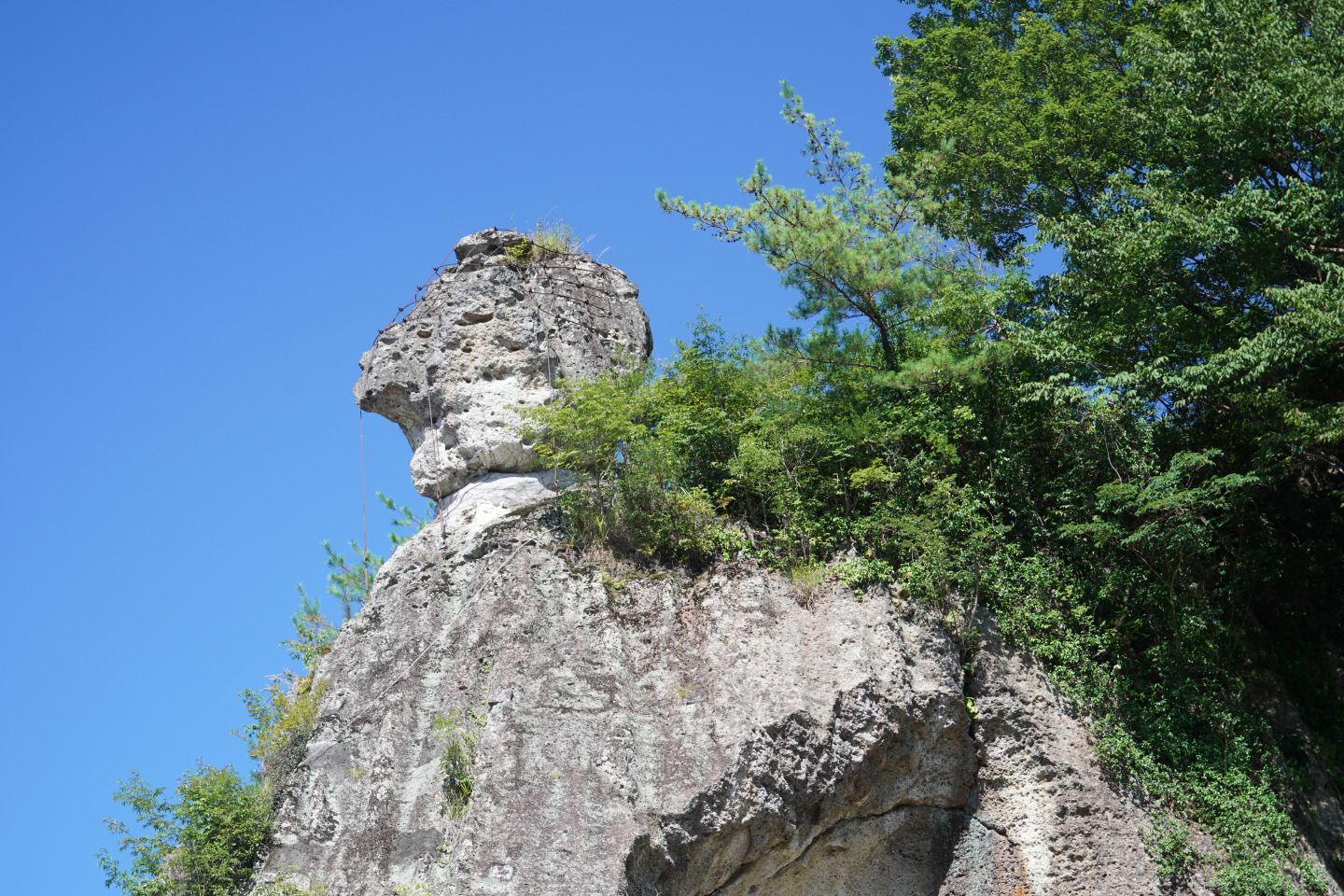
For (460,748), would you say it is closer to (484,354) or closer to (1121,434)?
(484,354)

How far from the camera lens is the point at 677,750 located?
10227 mm

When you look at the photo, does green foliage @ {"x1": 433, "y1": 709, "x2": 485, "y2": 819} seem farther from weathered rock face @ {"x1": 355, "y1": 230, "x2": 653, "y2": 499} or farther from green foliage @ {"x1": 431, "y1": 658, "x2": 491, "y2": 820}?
weathered rock face @ {"x1": 355, "y1": 230, "x2": 653, "y2": 499}

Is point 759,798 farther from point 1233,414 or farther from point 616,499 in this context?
point 1233,414

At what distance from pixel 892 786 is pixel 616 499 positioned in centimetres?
402

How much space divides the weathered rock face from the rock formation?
1266mm

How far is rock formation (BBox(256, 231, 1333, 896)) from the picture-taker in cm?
985

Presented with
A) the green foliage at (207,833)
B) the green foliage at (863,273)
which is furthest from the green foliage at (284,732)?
the green foliage at (863,273)

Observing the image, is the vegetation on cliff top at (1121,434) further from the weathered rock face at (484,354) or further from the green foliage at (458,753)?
the green foliage at (458,753)

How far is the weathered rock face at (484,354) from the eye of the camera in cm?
1362

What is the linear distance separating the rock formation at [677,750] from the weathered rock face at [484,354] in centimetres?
127

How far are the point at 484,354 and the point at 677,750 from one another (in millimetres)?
5757

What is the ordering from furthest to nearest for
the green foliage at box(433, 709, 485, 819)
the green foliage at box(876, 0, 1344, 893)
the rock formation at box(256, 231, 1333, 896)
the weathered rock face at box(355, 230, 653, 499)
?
the weathered rock face at box(355, 230, 653, 499) < the green foliage at box(876, 0, 1344, 893) < the green foliage at box(433, 709, 485, 819) < the rock formation at box(256, 231, 1333, 896)

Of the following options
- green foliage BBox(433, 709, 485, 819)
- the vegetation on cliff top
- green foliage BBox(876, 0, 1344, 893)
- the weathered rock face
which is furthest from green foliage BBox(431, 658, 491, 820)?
green foliage BBox(876, 0, 1344, 893)

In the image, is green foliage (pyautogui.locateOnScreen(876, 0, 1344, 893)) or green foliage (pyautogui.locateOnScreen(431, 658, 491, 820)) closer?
green foliage (pyautogui.locateOnScreen(431, 658, 491, 820))
